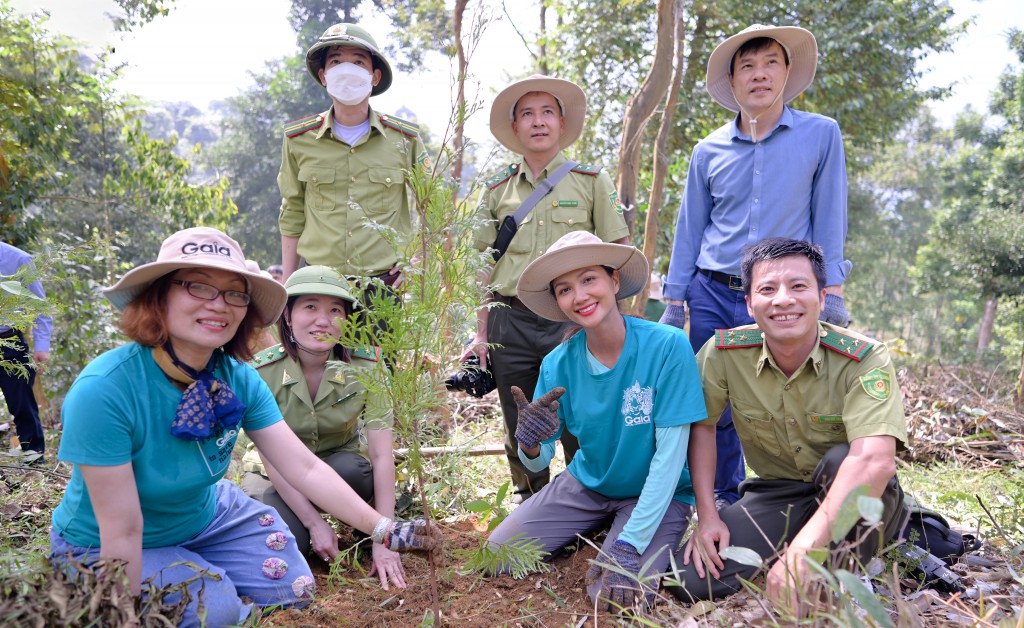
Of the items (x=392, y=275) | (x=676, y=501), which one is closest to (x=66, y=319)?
(x=392, y=275)

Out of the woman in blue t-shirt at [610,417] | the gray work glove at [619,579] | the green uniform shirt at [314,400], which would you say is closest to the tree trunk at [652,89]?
the woman in blue t-shirt at [610,417]

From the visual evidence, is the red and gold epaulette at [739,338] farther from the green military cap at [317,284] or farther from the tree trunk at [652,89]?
the tree trunk at [652,89]

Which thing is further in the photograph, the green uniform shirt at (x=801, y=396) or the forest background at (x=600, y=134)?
the forest background at (x=600, y=134)

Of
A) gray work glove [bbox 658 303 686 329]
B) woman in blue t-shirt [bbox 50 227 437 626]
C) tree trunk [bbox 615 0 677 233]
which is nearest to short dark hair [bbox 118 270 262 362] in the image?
woman in blue t-shirt [bbox 50 227 437 626]

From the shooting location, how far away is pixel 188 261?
2139mm

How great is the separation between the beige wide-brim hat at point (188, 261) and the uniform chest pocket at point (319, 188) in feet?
4.74

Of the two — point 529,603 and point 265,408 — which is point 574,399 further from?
point 265,408

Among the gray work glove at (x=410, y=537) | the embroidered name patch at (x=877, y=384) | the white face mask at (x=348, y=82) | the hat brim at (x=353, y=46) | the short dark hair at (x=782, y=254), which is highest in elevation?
the hat brim at (x=353, y=46)

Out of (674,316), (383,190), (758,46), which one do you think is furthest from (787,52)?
(383,190)

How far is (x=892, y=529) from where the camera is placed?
106 inches

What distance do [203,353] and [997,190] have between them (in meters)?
19.2

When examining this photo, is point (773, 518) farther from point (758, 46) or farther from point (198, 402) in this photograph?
point (198, 402)

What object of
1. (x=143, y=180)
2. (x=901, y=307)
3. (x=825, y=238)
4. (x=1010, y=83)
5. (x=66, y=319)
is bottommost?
(x=901, y=307)

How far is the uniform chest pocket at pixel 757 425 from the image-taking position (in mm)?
2867
